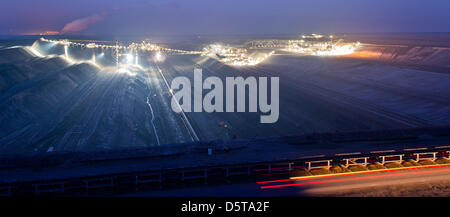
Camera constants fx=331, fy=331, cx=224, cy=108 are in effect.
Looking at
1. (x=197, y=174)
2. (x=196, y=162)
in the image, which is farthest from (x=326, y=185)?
(x=196, y=162)

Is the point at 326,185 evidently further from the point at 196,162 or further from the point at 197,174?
the point at 196,162

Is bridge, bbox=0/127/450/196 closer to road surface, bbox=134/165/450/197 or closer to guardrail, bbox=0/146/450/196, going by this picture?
guardrail, bbox=0/146/450/196

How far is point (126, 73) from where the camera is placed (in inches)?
1923

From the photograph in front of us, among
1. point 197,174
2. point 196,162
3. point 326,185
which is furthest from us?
point 196,162

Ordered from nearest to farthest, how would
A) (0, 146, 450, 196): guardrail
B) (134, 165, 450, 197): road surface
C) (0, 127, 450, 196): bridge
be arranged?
1. (134, 165, 450, 197): road surface
2. (0, 146, 450, 196): guardrail
3. (0, 127, 450, 196): bridge

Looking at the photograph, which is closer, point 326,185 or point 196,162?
point 326,185

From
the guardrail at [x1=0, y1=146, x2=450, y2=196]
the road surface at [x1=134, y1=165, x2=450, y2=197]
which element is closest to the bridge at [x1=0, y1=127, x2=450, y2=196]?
the guardrail at [x1=0, y1=146, x2=450, y2=196]

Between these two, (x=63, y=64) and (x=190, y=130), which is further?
(x=63, y=64)

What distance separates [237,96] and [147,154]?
68.4 feet

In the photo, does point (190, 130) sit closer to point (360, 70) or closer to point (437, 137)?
point (437, 137)

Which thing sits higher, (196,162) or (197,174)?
(196,162)

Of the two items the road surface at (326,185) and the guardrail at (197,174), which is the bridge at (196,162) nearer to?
the guardrail at (197,174)

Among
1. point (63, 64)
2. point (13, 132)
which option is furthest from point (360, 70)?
point (63, 64)

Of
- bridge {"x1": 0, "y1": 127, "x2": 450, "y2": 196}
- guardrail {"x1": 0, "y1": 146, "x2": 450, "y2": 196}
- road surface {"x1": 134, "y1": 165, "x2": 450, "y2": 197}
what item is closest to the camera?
road surface {"x1": 134, "y1": 165, "x2": 450, "y2": 197}
